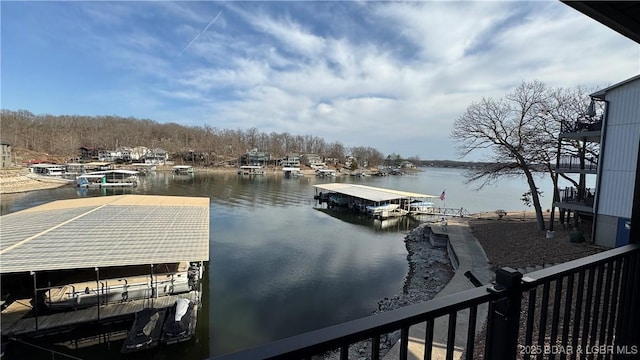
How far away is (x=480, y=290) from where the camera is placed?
1.34 m

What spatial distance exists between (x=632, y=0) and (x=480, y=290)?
79.9 inches

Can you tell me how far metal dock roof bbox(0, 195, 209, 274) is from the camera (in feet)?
29.3

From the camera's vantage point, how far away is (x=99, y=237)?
36.0 ft

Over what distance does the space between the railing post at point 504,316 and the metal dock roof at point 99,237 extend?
9.74 m

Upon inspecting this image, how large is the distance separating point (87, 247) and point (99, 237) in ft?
3.53

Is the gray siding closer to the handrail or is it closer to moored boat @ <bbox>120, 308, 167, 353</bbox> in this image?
the handrail

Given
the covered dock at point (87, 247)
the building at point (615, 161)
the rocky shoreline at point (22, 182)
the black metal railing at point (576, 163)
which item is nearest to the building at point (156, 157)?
the rocky shoreline at point (22, 182)

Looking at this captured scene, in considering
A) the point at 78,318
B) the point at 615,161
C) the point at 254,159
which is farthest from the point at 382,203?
the point at 254,159

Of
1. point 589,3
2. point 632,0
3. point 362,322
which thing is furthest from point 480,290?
point 632,0

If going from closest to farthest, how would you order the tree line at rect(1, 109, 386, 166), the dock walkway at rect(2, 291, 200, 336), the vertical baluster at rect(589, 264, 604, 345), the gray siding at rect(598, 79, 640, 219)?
the vertical baluster at rect(589, 264, 604, 345) → the dock walkway at rect(2, 291, 200, 336) → the gray siding at rect(598, 79, 640, 219) → the tree line at rect(1, 109, 386, 166)

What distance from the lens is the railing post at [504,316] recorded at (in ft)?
4.42

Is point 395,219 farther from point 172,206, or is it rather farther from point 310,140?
point 310,140

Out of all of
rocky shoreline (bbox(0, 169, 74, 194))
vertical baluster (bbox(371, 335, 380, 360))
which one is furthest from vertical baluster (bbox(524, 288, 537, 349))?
rocky shoreline (bbox(0, 169, 74, 194))

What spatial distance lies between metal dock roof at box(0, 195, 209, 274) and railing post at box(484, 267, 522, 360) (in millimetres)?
9740
